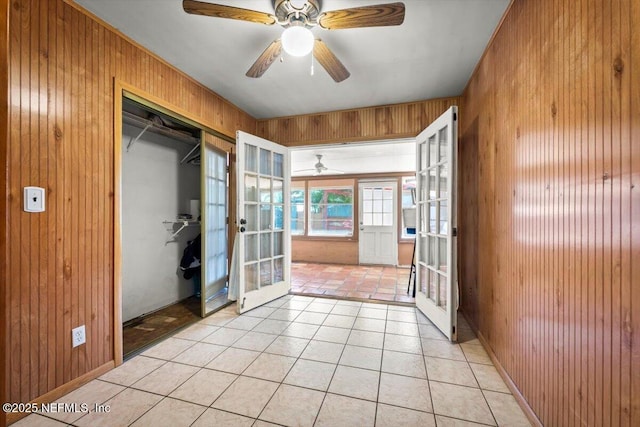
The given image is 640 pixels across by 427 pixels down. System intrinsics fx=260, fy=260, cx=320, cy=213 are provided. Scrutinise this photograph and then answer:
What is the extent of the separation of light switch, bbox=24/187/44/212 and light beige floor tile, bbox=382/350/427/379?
7.95 feet

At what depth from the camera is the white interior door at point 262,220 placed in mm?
2898

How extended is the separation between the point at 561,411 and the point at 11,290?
2800 mm

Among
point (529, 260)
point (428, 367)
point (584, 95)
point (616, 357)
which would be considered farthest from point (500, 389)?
point (584, 95)

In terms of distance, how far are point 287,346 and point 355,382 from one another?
0.70 meters

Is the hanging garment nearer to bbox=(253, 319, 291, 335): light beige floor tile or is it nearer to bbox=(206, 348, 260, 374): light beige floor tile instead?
bbox=(253, 319, 291, 335): light beige floor tile

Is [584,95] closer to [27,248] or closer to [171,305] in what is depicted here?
[27,248]

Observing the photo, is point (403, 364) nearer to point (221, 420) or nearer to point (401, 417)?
point (401, 417)

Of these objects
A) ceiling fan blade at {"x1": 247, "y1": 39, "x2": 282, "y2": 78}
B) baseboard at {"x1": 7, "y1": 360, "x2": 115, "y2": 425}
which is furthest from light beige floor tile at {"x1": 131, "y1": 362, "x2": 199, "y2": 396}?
ceiling fan blade at {"x1": 247, "y1": 39, "x2": 282, "y2": 78}

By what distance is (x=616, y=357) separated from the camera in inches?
36.1

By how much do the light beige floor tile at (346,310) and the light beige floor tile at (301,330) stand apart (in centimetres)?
45

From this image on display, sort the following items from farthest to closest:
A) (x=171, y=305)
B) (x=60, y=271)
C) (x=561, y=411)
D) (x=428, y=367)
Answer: (x=171, y=305) < (x=428, y=367) < (x=60, y=271) < (x=561, y=411)

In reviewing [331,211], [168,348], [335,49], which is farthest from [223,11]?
[331,211]

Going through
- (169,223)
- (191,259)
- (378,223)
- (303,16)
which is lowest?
(191,259)

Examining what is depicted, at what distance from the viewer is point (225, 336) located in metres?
2.40
